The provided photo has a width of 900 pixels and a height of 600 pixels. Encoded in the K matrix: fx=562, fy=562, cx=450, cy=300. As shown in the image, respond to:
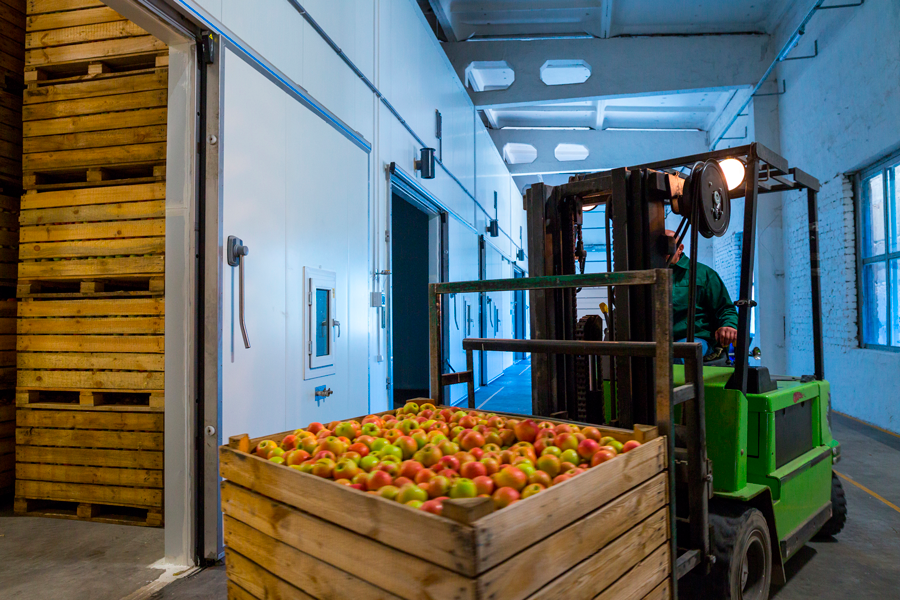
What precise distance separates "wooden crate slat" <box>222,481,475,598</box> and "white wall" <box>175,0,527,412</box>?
2.76m

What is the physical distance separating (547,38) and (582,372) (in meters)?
8.96

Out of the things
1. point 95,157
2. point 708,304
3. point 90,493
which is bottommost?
point 90,493

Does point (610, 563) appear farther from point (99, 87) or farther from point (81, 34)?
point (81, 34)

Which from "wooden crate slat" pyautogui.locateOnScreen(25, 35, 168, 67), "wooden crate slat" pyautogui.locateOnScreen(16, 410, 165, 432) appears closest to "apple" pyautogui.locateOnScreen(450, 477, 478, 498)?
"wooden crate slat" pyautogui.locateOnScreen(16, 410, 165, 432)

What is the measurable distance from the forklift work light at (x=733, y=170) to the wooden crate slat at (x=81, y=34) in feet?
13.2

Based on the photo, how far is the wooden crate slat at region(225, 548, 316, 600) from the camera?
1641 mm

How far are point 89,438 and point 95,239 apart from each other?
1.42 metres

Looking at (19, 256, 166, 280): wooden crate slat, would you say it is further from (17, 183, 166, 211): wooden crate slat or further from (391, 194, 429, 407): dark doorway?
(391, 194, 429, 407): dark doorway

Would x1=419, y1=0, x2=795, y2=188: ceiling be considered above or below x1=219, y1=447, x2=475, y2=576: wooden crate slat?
above

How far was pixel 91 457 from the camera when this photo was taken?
3984 millimetres

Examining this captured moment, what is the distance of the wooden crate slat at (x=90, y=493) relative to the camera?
389cm

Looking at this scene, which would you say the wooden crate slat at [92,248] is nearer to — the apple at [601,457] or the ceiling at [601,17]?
the apple at [601,457]

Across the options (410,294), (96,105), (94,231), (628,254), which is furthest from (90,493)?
(410,294)

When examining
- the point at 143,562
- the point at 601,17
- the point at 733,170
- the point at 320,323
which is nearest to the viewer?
the point at 733,170
